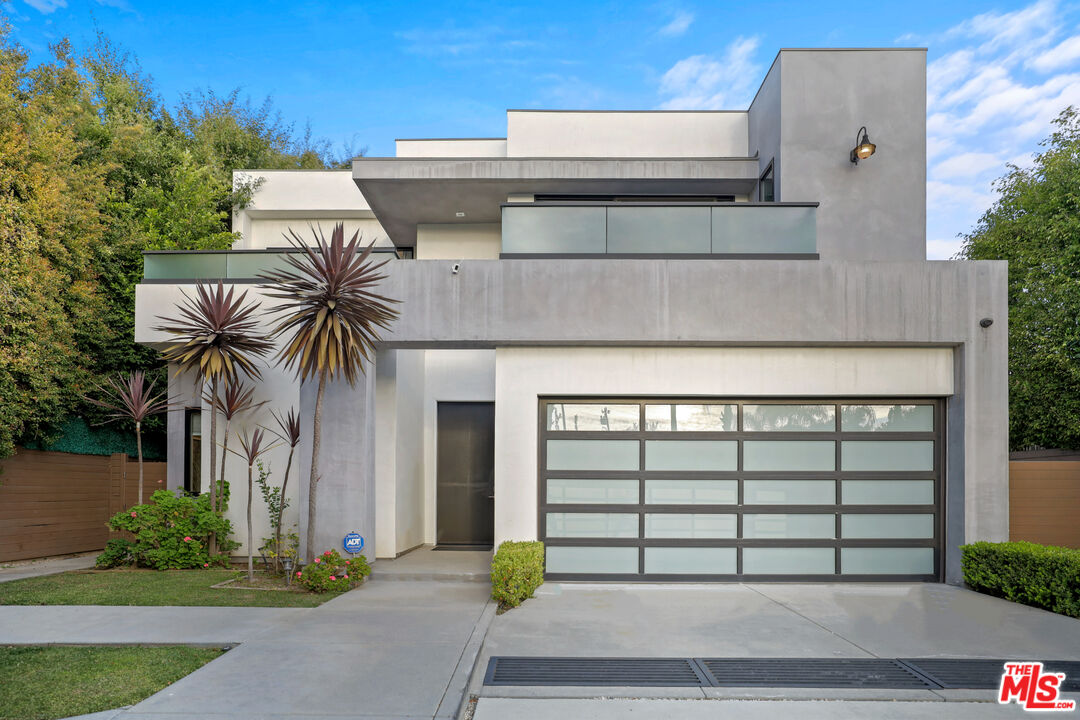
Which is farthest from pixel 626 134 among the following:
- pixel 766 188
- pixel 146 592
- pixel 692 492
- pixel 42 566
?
pixel 42 566

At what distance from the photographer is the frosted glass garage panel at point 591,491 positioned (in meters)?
8.72

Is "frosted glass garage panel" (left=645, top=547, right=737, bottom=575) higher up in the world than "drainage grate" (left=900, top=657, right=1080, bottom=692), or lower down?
lower down

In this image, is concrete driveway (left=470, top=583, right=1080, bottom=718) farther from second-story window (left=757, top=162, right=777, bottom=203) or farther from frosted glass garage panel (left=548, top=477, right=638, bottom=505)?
second-story window (left=757, top=162, right=777, bottom=203)

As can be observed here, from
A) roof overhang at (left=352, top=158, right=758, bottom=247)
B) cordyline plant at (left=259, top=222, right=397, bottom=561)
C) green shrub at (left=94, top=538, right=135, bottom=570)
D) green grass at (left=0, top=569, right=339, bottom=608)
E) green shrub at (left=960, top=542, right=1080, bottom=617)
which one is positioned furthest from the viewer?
roof overhang at (left=352, top=158, right=758, bottom=247)

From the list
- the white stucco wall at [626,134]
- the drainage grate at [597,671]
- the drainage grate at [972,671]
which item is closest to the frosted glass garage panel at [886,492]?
the drainage grate at [972,671]

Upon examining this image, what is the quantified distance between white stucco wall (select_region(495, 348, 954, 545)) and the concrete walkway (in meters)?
6.85

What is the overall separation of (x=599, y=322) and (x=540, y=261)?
1.13m

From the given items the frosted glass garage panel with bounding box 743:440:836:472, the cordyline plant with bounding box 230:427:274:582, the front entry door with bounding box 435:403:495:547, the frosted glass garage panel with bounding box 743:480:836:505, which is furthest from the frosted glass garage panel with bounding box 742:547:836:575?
the cordyline plant with bounding box 230:427:274:582

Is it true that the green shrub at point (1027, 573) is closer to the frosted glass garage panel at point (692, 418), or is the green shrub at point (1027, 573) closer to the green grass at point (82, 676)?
the frosted glass garage panel at point (692, 418)

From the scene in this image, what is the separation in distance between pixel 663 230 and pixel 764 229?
4.49ft

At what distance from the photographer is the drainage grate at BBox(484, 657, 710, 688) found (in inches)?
189

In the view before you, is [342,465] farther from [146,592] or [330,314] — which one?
[146,592]

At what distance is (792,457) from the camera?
344 inches

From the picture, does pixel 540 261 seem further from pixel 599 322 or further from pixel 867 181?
pixel 867 181
